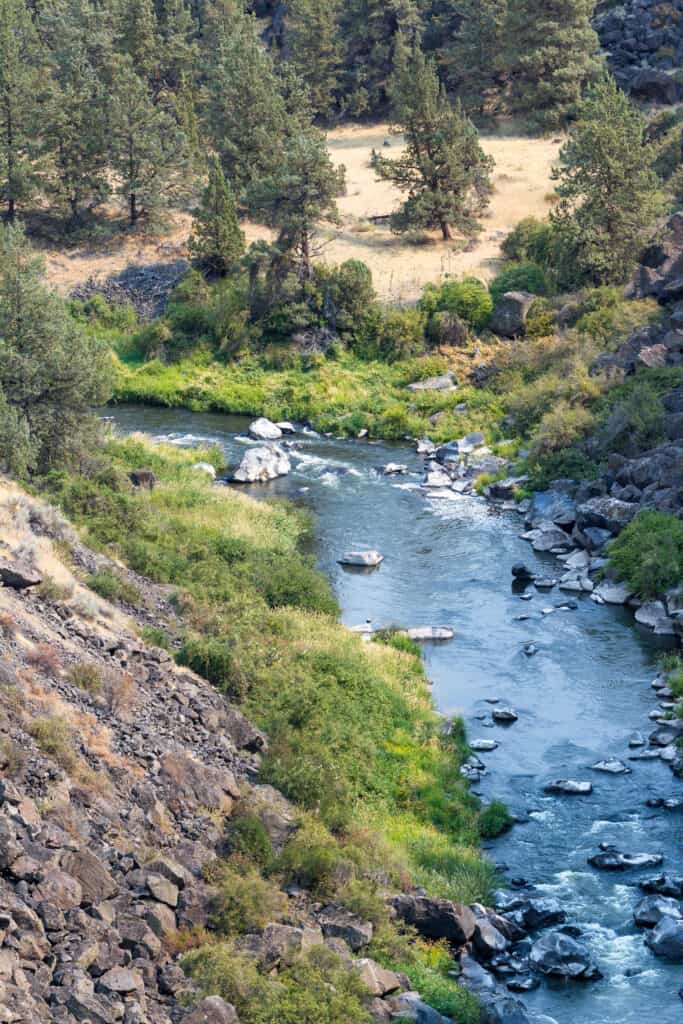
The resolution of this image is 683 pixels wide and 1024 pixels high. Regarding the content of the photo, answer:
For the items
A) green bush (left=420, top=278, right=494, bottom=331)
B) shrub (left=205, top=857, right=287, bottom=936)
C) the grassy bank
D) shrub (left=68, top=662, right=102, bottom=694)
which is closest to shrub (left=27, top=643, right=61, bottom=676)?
shrub (left=68, top=662, right=102, bottom=694)

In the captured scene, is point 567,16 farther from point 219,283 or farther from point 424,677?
point 424,677

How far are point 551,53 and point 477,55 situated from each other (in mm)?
7253

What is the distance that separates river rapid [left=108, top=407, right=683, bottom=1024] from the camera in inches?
1011

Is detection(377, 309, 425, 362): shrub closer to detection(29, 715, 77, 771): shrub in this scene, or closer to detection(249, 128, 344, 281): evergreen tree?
detection(249, 128, 344, 281): evergreen tree

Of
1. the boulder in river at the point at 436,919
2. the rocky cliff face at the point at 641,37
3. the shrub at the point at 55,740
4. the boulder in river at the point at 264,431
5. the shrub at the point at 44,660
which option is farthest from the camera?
the rocky cliff face at the point at 641,37

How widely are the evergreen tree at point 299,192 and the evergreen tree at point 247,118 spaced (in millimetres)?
7653

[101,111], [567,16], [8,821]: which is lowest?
[8,821]

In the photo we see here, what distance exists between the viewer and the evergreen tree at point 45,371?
42094 millimetres

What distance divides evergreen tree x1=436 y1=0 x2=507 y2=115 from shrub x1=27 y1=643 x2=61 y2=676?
7055cm

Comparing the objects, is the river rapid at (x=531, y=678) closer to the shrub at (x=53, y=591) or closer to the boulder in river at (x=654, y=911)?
the boulder in river at (x=654, y=911)

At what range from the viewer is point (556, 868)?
91.7 ft

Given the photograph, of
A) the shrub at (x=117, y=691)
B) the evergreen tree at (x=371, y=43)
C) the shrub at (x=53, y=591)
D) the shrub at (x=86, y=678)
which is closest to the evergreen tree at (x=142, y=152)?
the evergreen tree at (x=371, y=43)

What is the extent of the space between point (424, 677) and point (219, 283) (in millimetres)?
39821

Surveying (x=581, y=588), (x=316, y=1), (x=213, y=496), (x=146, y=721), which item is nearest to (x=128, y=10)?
(x=316, y=1)
